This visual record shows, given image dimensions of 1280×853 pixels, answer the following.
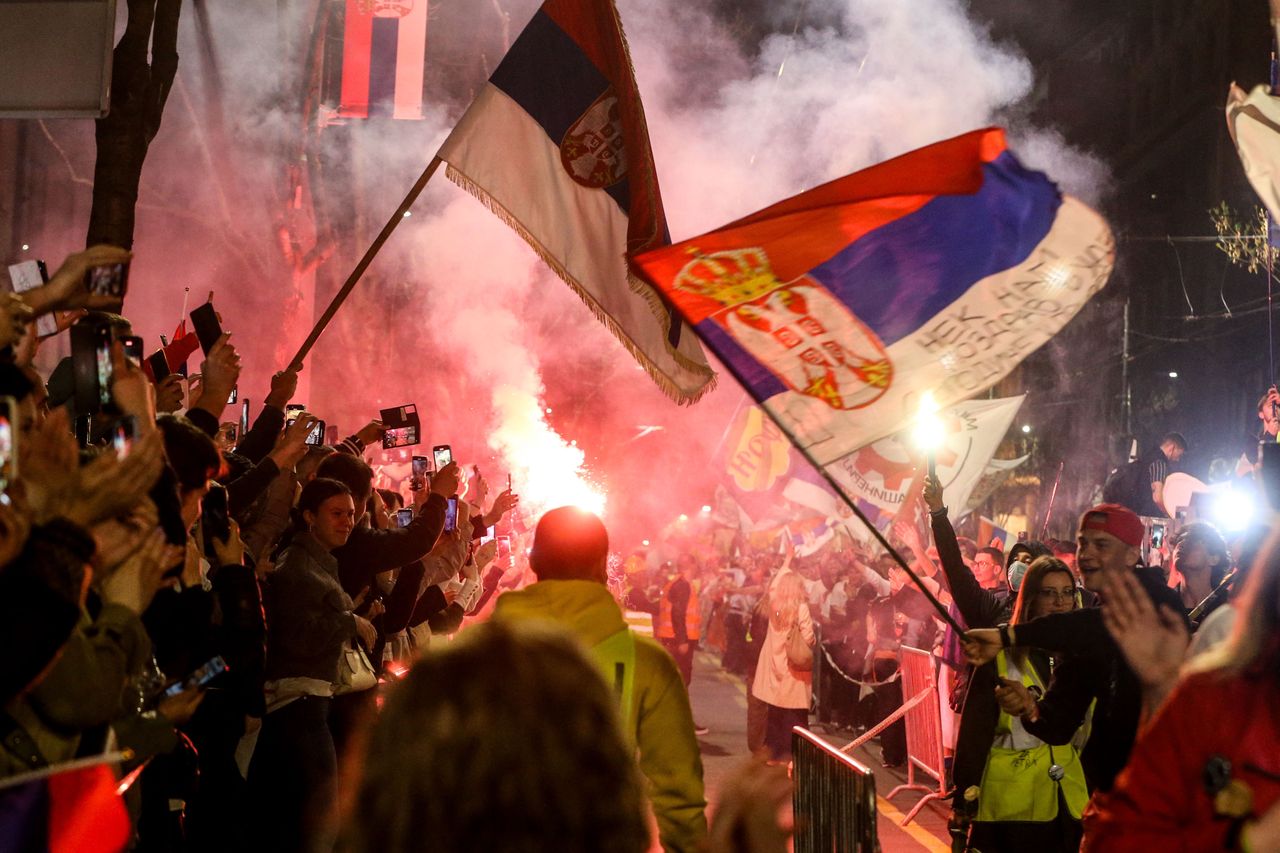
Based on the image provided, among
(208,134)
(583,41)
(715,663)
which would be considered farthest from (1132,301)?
(583,41)

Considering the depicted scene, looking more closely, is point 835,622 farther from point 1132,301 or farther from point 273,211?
point 1132,301

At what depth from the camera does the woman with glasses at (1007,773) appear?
5.62m

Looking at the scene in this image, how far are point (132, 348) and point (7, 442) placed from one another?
5.70ft

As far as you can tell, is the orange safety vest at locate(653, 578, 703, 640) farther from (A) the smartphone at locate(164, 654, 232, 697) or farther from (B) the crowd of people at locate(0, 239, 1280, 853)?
(A) the smartphone at locate(164, 654, 232, 697)

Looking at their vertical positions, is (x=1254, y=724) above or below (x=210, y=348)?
below

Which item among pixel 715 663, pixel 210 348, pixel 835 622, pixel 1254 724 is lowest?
pixel 715 663

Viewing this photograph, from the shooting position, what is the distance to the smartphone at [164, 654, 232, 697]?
387 centimetres

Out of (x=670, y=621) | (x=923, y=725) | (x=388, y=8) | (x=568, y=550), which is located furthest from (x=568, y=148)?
(x=388, y=8)

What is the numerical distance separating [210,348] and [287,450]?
0.53m

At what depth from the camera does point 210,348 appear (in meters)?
5.48

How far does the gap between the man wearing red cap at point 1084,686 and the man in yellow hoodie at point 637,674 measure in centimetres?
129

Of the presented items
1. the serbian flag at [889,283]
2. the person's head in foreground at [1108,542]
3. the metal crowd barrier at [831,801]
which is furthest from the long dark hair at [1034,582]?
the serbian flag at [889,283]

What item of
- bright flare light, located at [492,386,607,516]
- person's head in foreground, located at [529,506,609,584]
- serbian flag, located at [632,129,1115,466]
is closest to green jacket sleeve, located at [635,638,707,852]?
person's head in foreground, located at [529,506,609,584]

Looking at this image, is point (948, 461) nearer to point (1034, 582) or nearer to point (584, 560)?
point (1034, 582)
